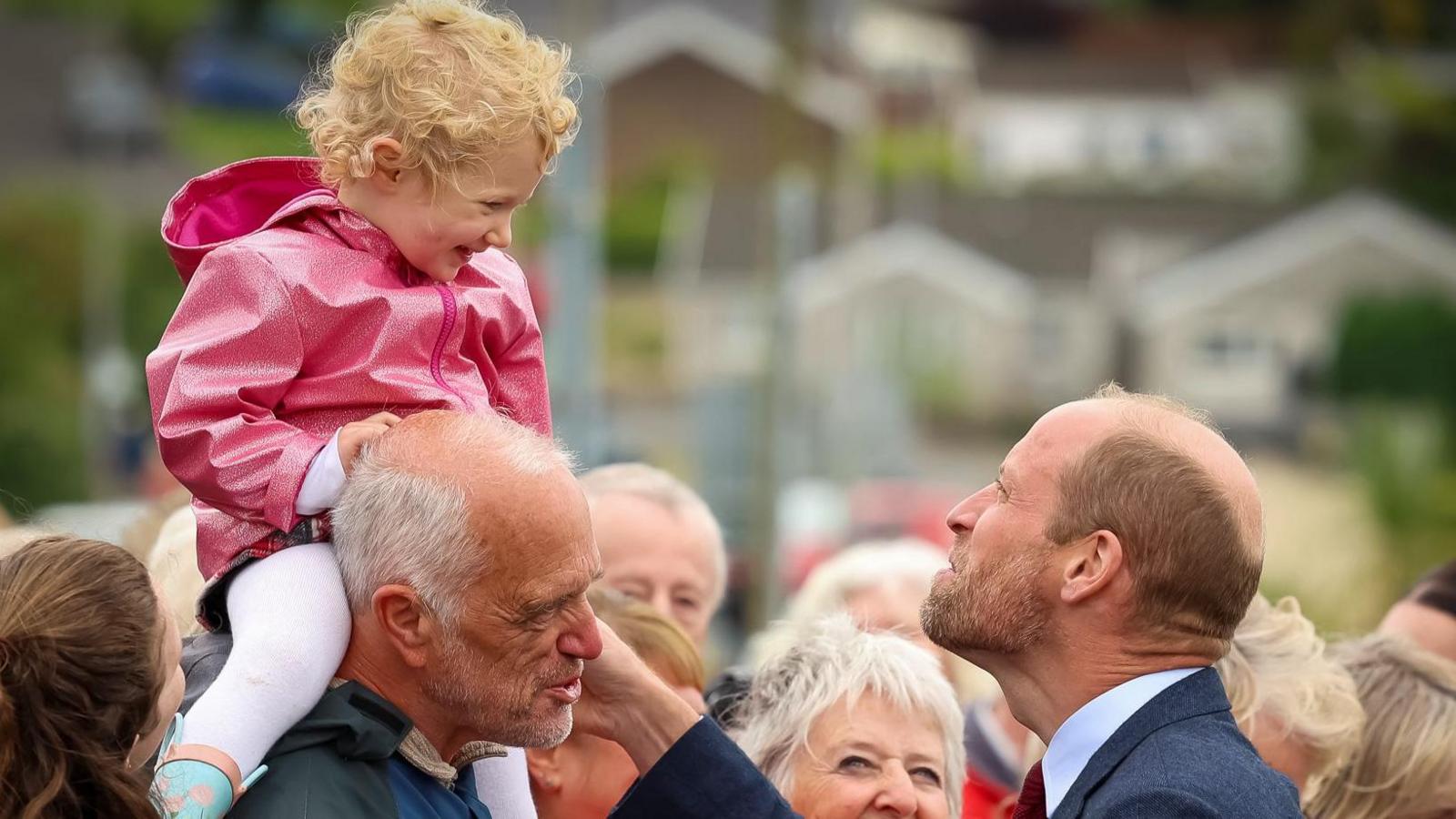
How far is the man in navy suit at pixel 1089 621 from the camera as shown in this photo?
2957 millimetres

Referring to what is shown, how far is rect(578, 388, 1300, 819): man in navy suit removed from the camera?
9.70ft

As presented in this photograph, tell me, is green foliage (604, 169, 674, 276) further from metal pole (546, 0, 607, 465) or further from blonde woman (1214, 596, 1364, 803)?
blonde woman (1214, 596, 1364, 803)

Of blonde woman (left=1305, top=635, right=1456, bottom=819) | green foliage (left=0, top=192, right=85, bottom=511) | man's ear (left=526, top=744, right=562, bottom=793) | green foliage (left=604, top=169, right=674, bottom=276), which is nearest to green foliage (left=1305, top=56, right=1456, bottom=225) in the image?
green foliage (left=604, top=169, right=674, bottom=276)

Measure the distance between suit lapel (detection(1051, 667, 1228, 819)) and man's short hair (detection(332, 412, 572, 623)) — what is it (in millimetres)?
966

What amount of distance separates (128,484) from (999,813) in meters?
33.6

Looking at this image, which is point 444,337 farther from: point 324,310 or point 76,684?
point 76,684

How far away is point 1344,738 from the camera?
402 centimetres

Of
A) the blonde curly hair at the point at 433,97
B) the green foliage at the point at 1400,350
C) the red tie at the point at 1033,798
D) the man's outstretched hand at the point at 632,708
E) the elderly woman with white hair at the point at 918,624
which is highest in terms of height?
the blonde curly hair at the point at 433,97

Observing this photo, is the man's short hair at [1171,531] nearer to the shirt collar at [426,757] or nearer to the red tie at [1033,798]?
the red tie at [1033,798]

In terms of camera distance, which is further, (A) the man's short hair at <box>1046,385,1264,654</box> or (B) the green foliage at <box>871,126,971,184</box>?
(B) the green foliage at <box>871,126,971,184</box>

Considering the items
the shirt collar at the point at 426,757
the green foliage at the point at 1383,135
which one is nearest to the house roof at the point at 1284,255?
the green foliage at the point at 1383,135

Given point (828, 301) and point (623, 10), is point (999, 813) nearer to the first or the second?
point (828, 301)

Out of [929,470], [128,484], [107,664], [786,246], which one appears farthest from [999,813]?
[929,470]

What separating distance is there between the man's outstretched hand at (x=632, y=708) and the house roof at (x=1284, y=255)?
5978cm
